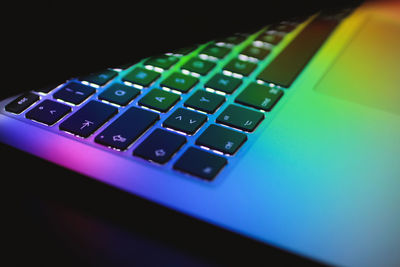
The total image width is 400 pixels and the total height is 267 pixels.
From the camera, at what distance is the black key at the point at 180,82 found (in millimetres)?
456

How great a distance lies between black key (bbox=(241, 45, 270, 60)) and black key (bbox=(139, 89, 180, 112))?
14cm

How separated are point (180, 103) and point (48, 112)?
5.5 inches

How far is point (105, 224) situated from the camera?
0.34 meters

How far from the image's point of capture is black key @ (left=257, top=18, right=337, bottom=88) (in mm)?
479

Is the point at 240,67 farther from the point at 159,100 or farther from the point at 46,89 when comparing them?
the point at 46,89

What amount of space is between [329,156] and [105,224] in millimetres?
214

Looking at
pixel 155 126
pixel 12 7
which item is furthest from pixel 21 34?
pixel 155 126

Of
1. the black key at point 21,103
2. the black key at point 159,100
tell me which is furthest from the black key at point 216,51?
the black key at point 21,103

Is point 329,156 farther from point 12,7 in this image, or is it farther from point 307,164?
point 12,7

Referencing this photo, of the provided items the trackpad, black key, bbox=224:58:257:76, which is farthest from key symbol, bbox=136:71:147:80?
the trackpad

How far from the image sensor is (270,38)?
0.56m

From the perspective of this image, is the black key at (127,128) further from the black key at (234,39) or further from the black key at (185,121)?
the black key at (234,39)

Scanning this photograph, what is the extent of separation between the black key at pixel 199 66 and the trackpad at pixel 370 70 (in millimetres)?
135

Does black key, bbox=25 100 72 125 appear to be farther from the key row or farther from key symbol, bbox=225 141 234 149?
key symbol, bbox=225 141 234 149
